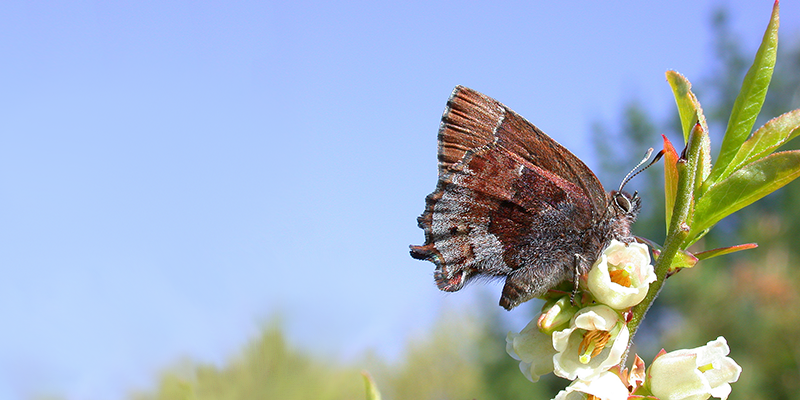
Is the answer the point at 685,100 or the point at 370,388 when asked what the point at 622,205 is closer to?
the point at 685,100

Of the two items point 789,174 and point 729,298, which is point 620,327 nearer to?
point 789,174

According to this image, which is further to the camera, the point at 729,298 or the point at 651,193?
the point at 651,193

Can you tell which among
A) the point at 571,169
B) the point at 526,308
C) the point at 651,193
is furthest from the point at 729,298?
the point at 571,169

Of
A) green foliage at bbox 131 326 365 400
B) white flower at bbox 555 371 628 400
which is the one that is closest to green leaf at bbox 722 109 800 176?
white flower at bbox 555 371 628 400

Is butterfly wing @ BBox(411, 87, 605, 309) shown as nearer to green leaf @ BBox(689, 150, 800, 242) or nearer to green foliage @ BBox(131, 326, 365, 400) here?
green leaf @ BBox(689, 150, 800, 242)

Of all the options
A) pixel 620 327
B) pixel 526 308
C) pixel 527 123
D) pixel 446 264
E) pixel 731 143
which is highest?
pixel 526 308

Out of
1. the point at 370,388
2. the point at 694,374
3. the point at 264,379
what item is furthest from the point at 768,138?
the point at 264,379

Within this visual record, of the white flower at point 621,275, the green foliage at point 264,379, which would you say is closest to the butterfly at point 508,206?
the white flower at point 621,275
